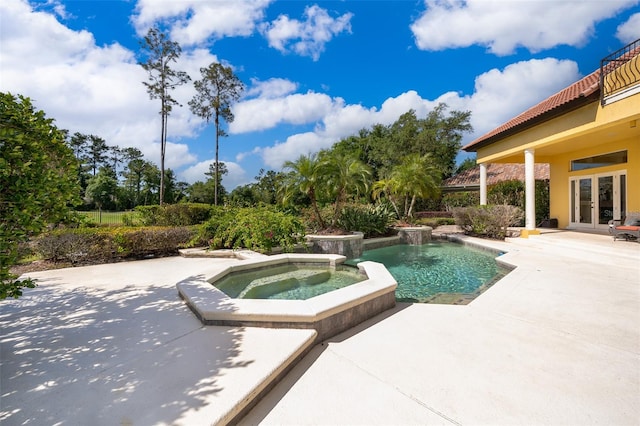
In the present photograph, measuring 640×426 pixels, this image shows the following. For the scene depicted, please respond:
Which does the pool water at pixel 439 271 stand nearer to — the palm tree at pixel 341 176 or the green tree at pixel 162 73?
the palm tree at pixel 341 176

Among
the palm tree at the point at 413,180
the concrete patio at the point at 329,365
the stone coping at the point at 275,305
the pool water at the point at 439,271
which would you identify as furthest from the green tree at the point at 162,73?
the concrete patio at the point at 329,365

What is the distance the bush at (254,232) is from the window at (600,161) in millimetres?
14961

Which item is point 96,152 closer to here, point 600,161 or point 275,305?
point 275,305

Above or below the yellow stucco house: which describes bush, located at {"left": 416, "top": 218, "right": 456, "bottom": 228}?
below

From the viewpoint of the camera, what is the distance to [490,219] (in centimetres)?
1359

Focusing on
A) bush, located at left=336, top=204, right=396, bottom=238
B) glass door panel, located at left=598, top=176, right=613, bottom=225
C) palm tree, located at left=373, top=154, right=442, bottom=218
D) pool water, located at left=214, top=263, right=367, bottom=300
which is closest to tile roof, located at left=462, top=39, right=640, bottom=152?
palm tree, located at left=373, top=154, right=442, bottom=218

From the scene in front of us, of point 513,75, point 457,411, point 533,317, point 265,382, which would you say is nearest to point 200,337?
point 265,382

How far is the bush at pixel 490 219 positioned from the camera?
13234 millimetres

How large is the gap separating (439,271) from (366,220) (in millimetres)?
A: 5691

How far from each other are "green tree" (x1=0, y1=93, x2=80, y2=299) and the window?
19225mm

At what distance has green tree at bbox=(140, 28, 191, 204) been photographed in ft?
77.1

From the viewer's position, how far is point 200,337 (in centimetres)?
338

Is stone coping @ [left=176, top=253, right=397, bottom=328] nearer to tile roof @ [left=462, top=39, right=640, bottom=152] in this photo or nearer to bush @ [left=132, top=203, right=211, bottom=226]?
bush @ [left=132, top=203, right=211, bottom=226]

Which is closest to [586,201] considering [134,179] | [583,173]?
[583,173]
